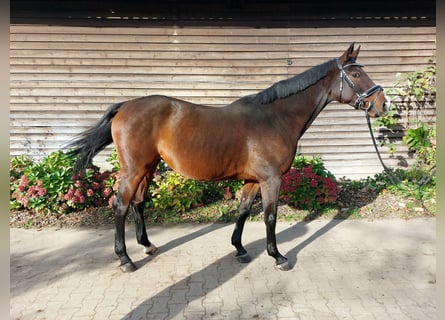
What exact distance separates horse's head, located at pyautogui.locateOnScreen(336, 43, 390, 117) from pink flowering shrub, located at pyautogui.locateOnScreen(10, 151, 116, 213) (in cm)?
364

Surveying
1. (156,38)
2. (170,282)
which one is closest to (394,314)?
(170,282)

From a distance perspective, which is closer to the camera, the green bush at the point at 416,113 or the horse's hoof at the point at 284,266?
the horse's hoof at the point at 284,266

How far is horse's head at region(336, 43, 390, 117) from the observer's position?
10.3ft

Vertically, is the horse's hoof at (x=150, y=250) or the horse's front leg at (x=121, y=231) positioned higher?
the horse's front leg at (x=121, y=231)

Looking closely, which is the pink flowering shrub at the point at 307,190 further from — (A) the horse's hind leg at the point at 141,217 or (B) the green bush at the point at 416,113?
(A) the horse's hind leg at the point at 141,217

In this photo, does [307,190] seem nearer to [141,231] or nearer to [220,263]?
[220,263]

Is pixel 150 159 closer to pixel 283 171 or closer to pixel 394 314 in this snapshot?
pixel 283 171

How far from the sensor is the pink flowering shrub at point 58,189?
4.61 metres

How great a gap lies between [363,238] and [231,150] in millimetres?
2281

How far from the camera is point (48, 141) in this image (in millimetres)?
5980

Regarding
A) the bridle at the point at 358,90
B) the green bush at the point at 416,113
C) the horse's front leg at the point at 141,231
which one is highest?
the bridle at the point at 358,90

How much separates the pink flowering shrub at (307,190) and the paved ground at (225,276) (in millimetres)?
636

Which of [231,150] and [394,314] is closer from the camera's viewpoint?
[394,314]

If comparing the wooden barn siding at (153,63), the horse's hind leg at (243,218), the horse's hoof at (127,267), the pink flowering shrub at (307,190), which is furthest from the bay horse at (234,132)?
the wooden barn siding at (153,63)
